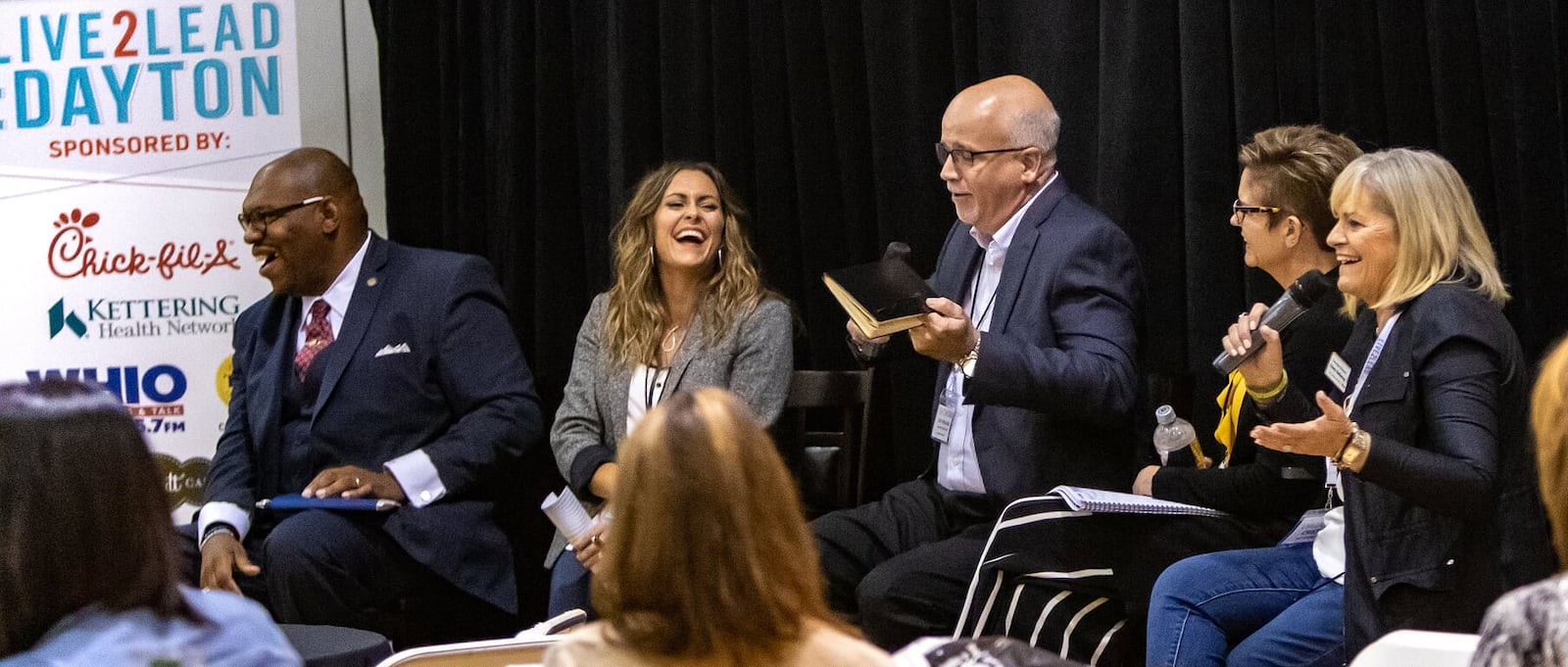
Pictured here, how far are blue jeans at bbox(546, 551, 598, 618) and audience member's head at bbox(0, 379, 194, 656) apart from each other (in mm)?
2020

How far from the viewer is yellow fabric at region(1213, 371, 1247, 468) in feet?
9.95

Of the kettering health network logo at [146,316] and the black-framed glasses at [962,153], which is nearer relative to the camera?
the black-framed glasses at [962,153]

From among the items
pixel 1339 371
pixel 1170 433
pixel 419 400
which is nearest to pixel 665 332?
pixel 419 400

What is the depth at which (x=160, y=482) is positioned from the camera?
1557 mm

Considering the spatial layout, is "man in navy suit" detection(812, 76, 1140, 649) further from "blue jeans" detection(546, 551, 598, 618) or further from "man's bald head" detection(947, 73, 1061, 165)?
"blue jeans" detection(546, 551, 598, 618)

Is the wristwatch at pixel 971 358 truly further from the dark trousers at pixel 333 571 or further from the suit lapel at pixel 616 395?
the dark trousers at pixel 333 571

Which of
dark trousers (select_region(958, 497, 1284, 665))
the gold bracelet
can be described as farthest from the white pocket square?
the gold bracelet

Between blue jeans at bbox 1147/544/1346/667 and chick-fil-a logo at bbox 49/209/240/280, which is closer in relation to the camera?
blue jeans at bbox 1147/544/1346/667

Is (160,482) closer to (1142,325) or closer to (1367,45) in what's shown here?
(1142,325)

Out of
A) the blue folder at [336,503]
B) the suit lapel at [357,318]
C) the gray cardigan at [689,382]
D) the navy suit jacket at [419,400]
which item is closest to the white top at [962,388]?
the gray cardigan at [689,382]

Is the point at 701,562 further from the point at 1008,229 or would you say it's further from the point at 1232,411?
the point at 1008,229

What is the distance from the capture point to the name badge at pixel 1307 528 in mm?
2910

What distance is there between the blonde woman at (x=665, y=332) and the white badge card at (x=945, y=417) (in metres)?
0.45

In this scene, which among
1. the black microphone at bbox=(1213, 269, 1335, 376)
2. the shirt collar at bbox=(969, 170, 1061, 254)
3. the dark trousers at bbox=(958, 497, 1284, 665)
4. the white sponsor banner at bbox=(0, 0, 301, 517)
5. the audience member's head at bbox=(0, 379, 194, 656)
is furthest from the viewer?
Result: the white sponsor banner at bbox=(0, 0, 301, 517)
